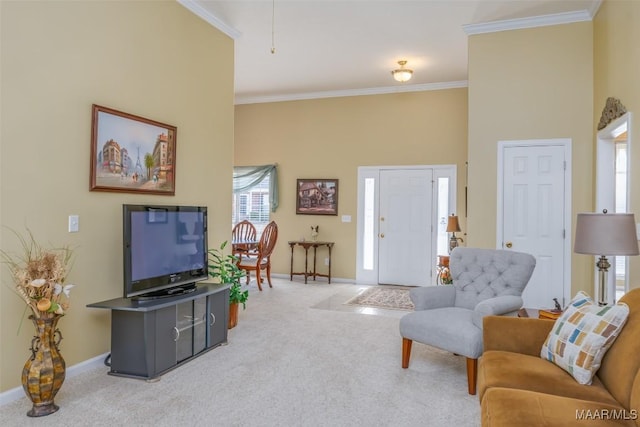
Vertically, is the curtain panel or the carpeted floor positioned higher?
the curtain panel

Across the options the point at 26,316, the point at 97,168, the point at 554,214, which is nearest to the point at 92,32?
the point at 97,168

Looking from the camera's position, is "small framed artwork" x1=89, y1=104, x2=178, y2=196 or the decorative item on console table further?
"small framed artwork" x1=89, y1=104, x2=178, y2=196

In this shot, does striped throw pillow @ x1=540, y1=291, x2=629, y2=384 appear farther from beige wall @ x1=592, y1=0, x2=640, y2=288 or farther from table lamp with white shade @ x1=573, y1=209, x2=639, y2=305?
beige wall @ x1=592, y1=0, x2=640, y2=288

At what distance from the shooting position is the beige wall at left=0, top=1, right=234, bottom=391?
270cm

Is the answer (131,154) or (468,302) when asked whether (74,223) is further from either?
(468,302)

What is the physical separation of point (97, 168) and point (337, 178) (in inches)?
181

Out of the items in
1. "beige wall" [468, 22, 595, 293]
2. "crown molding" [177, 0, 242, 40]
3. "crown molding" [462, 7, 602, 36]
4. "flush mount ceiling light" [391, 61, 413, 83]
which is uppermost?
"crown molding" [462, 7, 602, 36]

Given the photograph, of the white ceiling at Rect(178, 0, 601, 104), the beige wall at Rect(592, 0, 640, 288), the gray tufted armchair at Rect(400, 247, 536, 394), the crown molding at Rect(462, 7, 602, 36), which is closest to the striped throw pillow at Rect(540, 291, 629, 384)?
the gray tufted armchair at Rect(400, 247, 536, 394)

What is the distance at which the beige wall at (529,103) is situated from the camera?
4410 mm

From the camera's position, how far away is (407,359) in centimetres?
335

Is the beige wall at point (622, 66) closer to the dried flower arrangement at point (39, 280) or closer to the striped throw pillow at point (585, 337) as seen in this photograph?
the striped throw pillow at point (585, 337)

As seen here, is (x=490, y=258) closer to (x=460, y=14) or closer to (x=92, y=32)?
(x=460, y=14)

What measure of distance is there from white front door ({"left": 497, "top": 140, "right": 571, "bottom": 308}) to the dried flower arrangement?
413cm

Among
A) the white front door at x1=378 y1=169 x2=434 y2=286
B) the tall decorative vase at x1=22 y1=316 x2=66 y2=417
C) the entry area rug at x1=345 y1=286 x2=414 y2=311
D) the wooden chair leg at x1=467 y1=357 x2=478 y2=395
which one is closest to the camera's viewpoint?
the tall decorative vase at x1=22 y1=316 x2=66 y2=417
